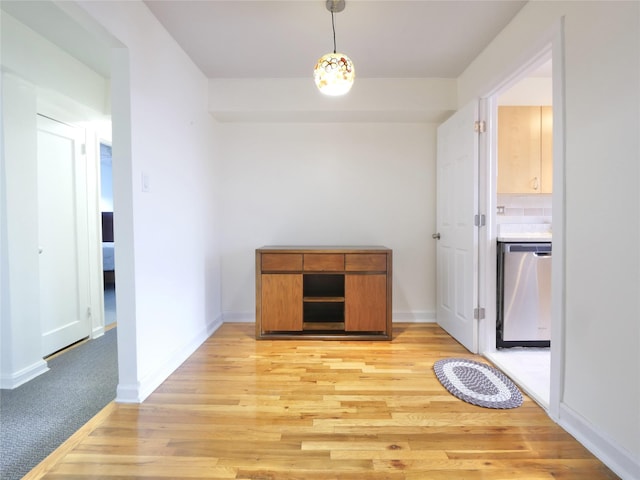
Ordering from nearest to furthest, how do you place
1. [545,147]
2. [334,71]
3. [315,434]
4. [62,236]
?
[315,434], [334,71], [62,236], [545,147]

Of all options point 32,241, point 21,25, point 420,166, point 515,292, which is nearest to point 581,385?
point 515,292

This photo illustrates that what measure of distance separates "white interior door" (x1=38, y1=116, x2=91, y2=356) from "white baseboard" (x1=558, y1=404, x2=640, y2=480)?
11.0 feet

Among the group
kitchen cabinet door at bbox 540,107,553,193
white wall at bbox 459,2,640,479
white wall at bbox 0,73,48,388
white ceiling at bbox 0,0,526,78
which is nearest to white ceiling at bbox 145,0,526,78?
white ceiling at bbox 0,0,526,78

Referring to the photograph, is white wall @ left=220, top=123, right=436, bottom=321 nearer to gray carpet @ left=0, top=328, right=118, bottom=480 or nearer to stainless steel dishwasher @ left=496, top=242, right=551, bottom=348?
stainless steel dishwasher @ left=496, top=242, right=551, bottom=348

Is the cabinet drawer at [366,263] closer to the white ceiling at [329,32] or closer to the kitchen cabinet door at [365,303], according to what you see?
the kitchen cabinet door at [365,303]

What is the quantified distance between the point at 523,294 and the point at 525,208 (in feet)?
3.66

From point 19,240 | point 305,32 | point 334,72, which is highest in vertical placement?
point 305,32

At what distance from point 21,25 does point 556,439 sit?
12.5ft

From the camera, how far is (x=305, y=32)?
2.10 meters

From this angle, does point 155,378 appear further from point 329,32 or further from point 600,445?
point 329,32

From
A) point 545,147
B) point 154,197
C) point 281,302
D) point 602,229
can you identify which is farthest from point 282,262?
point 545,147

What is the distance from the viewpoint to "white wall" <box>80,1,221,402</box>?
1674 mm

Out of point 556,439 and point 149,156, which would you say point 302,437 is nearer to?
point 556,439

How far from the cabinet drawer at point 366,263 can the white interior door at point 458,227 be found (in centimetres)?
64
